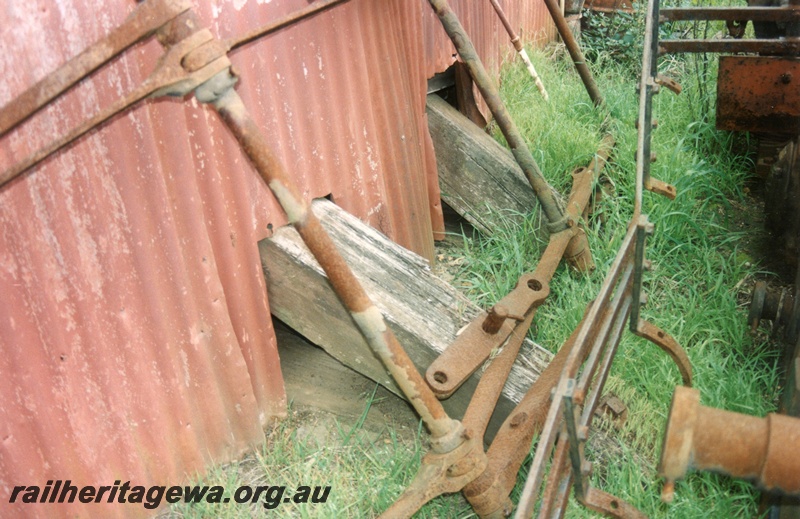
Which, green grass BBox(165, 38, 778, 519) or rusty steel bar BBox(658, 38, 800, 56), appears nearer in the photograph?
green grass BBox(165, 38, 778, 519)

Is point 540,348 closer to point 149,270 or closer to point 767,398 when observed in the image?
point 767,398

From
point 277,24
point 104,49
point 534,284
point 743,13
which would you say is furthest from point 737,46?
point 104,49

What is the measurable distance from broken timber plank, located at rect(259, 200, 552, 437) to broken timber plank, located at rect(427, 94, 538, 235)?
104cm

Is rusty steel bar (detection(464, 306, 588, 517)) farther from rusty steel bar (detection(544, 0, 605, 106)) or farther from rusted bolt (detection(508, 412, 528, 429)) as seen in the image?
rusty steel bar (detection(544, 0, 605, 106))

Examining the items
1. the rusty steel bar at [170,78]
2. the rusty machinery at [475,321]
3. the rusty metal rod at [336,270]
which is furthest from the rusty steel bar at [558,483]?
the rusty steel bar at [170,78]

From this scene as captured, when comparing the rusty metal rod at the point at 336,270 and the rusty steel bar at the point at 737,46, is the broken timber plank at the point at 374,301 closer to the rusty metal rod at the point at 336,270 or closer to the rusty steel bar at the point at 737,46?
the rusty metal rod at the point at 336,270

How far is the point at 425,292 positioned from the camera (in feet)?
8.45

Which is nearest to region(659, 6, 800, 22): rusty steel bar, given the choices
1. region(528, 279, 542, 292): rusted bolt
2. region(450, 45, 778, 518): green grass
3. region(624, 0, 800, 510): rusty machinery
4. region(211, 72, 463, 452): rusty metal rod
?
region(624, 0, 800, 510): rusty machinery

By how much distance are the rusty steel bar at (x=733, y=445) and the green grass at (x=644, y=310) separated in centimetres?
118

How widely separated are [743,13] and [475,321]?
1.95 meters

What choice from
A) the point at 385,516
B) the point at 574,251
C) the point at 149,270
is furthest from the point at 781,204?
the point at 149,270

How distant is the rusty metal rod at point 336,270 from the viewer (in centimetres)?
166

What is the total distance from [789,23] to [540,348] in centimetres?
216

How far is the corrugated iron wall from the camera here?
6.11 feet
